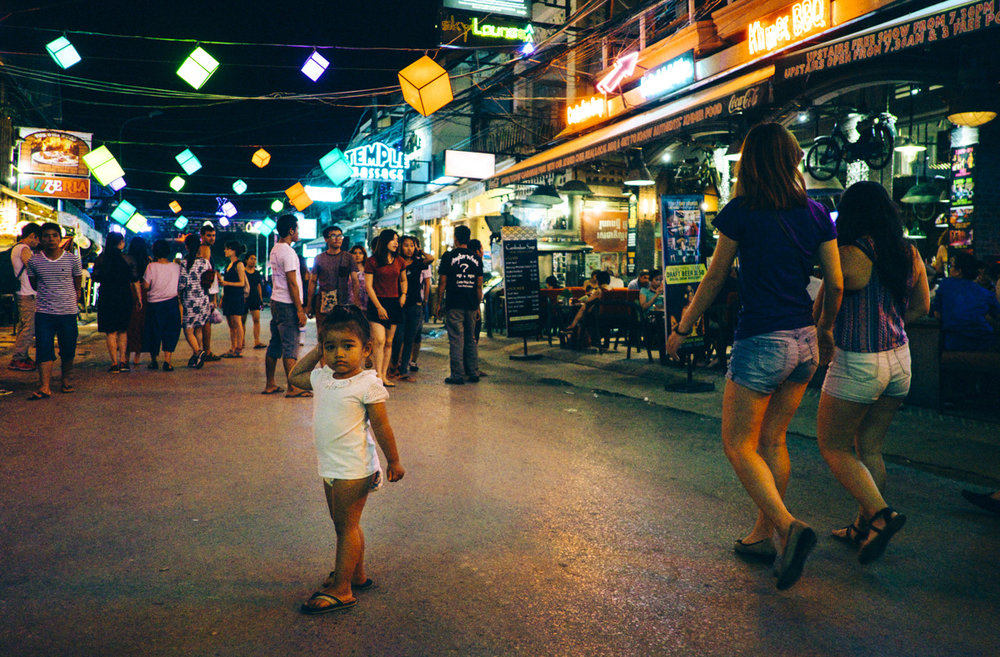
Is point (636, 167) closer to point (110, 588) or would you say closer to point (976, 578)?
point (976, 578)

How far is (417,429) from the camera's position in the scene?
6520 millimetres

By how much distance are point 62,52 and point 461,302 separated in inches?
363

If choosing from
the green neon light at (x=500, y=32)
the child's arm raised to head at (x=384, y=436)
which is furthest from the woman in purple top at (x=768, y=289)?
the green neon light at (x=500, y=32)

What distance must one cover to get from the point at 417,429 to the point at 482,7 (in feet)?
45.5

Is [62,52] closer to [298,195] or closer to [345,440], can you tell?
[298,195]

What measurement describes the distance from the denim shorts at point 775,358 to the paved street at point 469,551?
93 cm

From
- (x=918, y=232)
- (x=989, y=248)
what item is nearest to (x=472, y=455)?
(x=989, y=248)

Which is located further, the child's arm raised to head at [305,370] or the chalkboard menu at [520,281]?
the chalkboard menu at [520,281]

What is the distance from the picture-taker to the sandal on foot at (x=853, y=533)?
3539 millimetres

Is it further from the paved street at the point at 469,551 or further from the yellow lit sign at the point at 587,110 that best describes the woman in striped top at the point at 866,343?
the yellow lit sign at the point at 587,110

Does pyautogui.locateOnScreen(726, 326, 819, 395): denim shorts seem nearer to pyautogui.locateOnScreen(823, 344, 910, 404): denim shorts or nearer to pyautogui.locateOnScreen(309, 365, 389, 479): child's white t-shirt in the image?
pyautogui.locateOnScreen(823, 344, 910, 404): denim shorts

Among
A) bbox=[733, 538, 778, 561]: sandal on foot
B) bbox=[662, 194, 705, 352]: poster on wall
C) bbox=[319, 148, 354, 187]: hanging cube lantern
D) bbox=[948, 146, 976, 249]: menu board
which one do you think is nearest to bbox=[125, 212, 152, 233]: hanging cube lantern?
bbox=[319, 148, 354, 187]: hanging cube lantern

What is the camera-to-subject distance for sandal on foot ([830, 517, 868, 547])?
354 cm

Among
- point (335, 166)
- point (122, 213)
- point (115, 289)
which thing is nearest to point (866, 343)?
point (115, 289)
